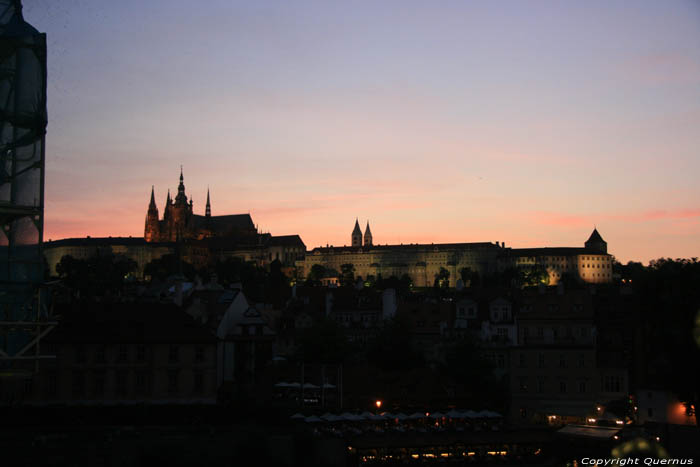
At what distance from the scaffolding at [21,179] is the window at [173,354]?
25.7 metres

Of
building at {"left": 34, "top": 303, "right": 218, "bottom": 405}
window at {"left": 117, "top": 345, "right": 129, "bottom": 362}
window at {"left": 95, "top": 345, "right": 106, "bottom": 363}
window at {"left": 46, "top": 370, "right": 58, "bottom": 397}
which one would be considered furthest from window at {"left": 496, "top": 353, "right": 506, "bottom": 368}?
window at {"left": 46, "top": 370, "right": 58, "bottom": 397}

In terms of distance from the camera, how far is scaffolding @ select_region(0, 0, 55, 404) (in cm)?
2644

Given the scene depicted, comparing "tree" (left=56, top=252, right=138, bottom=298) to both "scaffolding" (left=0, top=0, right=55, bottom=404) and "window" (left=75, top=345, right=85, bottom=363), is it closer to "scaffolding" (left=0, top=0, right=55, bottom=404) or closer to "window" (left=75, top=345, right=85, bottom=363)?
"window" (left=75, top=345, right=85, bottom=363)

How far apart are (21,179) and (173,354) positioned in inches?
1084

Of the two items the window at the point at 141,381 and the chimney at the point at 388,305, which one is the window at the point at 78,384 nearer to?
the window at the point at 141,381

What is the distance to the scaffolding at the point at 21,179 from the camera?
26.4 metres

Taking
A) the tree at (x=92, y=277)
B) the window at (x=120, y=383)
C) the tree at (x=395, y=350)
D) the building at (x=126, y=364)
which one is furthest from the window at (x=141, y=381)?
the tree at (x=92, y=277)

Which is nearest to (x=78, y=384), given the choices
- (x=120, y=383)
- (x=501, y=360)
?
(x=120, y=383)

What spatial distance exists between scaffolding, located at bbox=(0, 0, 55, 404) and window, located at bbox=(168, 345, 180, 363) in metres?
25.7

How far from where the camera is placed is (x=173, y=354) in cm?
5325

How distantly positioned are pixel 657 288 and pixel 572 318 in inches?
508

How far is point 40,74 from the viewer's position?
91.2 feet

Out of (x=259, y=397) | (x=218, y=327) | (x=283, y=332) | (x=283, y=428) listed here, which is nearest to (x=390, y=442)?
(x=283, y=428)

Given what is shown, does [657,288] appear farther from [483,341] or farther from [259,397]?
[259,397]
